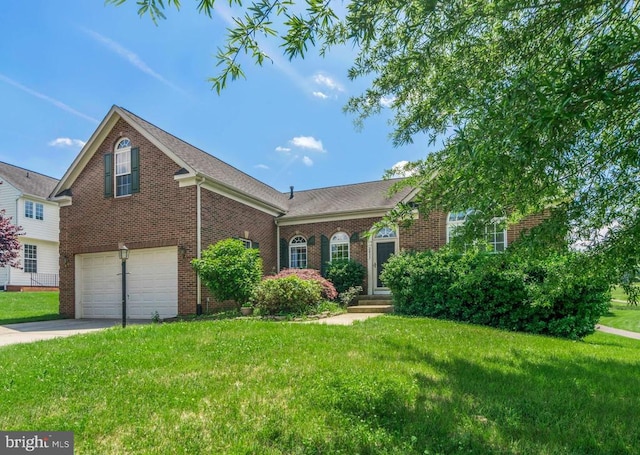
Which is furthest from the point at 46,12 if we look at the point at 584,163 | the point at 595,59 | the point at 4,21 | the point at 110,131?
the point at 110,131

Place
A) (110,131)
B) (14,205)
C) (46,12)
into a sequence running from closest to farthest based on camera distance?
(46,12) < (110,131) < (14,205)

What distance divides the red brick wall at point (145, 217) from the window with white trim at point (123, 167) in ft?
0.82

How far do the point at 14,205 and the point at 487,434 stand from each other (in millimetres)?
28049

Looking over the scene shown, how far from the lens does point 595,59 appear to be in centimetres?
243

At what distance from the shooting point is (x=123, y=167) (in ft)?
44.3

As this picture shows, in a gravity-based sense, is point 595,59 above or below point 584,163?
above

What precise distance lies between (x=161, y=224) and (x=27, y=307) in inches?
366

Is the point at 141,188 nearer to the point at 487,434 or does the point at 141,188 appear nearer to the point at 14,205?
the point at 487,434

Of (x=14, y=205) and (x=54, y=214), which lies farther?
(x=54, y=214)

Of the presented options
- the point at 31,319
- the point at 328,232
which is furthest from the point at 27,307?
the point at 328,232

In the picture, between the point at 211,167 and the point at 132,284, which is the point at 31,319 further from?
the point at 211,167

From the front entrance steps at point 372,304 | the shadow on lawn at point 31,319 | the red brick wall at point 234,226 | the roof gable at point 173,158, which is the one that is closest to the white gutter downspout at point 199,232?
the red brick wall at point 234,226

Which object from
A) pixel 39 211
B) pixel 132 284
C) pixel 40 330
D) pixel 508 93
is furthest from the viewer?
pixel 39 211

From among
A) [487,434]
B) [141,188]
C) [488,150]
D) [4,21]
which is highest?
[4,21]
